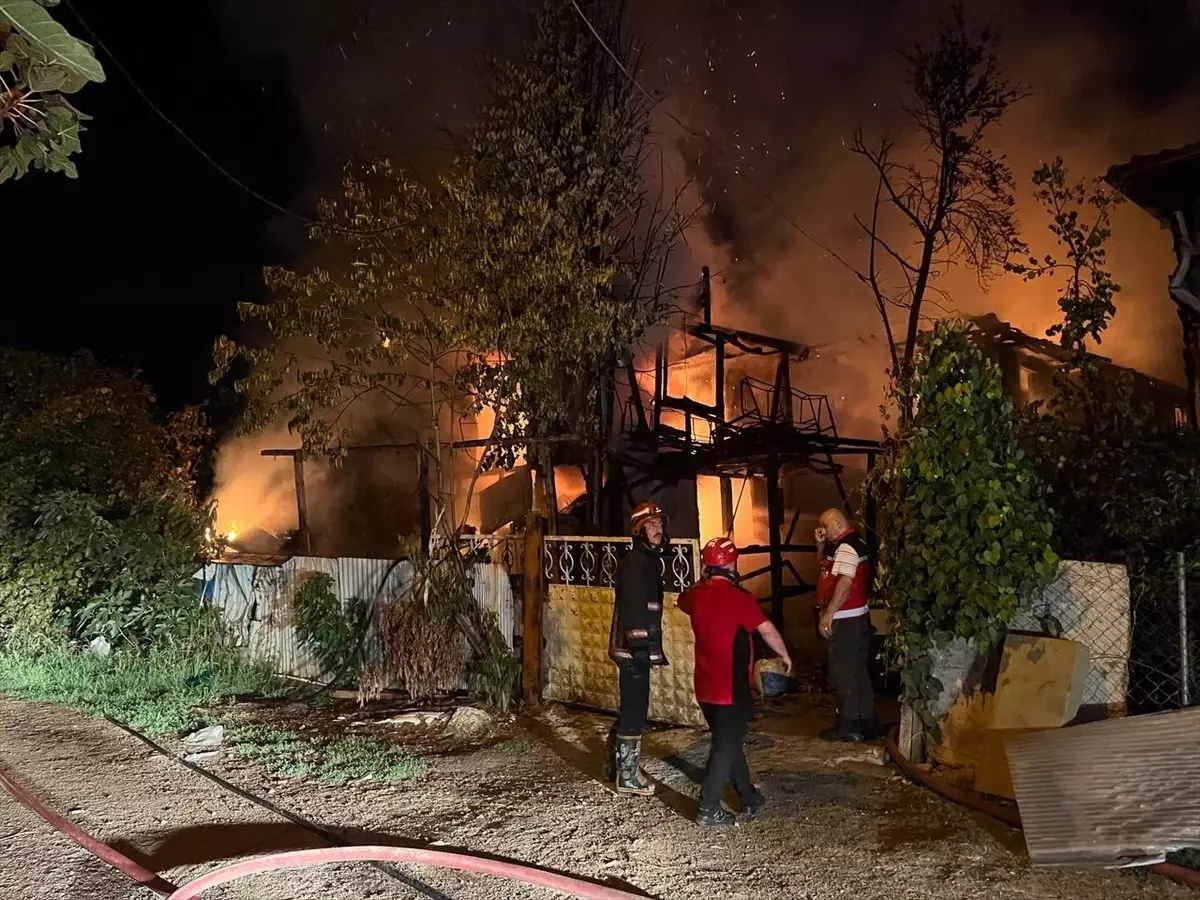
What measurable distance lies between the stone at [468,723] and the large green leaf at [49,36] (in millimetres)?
5347

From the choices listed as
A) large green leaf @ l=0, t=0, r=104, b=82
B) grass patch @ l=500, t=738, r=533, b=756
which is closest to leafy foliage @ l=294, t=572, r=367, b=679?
grass patch @ l=500, t=738, r=533, b=756

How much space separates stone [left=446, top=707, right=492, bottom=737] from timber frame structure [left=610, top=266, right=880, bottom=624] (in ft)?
13.1

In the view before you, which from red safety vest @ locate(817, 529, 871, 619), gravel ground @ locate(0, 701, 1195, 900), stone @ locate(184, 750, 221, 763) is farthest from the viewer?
red safety vest @ locate(817, 529, 871, 619)

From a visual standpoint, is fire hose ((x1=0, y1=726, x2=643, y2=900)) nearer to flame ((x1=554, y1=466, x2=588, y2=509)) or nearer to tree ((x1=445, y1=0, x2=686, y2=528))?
tree ((x1=445, y1=0, x2=686, y2=528))

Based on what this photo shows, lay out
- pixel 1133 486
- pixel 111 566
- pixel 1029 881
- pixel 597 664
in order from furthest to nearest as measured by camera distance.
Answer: pixel 111 566
pixel 597 664
pixel 1133 486
pixel 1029 881

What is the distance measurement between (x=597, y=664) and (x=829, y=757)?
7.20ft

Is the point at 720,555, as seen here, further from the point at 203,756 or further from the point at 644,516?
the point at 203,756

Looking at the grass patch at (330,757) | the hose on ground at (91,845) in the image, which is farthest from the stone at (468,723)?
the hose on ground at (91,845)

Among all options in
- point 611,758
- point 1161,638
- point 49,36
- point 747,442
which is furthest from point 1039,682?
point 747,442

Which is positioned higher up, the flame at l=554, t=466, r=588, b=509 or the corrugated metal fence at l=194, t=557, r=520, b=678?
the flame at l=554, t=466, r=588, b=509

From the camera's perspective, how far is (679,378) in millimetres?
16500

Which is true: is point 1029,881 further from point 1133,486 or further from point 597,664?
point 597,664

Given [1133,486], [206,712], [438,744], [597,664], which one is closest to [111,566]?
[206,712]

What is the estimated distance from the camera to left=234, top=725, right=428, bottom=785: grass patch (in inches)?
231
